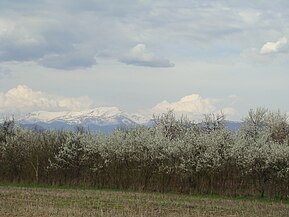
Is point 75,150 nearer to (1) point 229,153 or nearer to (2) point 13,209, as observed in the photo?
(1) point 229,153

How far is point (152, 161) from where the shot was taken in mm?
45094

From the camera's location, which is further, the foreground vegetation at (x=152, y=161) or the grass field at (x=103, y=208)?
the foreground vegetation at (x=152, y=161)

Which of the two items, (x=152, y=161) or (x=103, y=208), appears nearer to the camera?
(x=103, y=208)

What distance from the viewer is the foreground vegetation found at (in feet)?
139

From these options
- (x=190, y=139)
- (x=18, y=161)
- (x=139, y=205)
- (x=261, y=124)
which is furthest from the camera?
(x=261, y=124)

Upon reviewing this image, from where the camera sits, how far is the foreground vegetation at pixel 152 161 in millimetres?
42438

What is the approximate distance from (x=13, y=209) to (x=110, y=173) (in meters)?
22.5

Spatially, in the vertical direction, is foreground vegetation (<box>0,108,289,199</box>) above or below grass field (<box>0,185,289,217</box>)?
above

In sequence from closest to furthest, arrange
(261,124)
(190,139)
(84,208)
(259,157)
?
(84,208), (259,157), (190,139), (261,124)

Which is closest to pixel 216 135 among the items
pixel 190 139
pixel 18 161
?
pixel 190 139

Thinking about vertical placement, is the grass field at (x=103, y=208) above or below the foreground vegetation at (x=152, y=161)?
below

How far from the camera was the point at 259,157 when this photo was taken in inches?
1672

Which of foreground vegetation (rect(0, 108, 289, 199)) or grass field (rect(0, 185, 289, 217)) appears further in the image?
foreground vegetation (rect(0, 108, 289, 199))

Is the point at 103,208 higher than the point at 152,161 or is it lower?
lower
